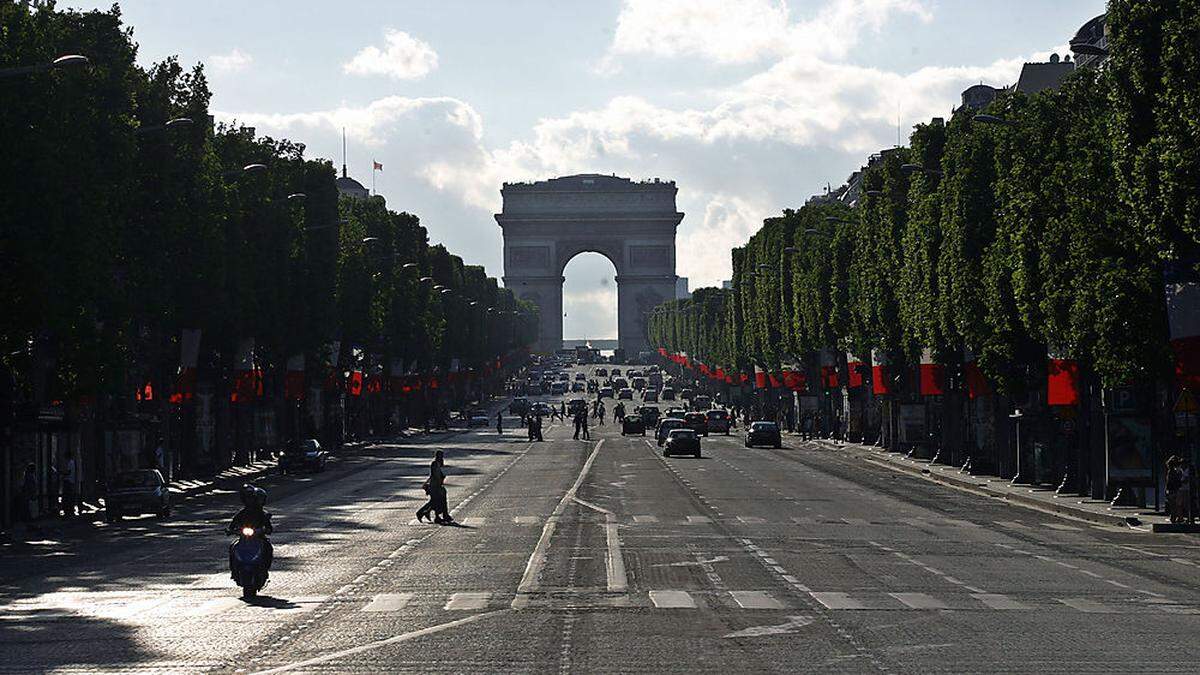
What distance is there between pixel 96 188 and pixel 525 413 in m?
110

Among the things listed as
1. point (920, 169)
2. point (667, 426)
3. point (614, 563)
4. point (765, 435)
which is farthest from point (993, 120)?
point (765, 435)

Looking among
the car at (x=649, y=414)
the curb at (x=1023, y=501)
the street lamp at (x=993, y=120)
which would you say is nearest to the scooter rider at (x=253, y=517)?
the curb at (x=1023, y=501)

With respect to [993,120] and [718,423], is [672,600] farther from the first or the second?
[718,423]

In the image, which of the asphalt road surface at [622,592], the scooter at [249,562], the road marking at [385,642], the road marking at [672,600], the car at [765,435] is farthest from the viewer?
the car at [765,435]

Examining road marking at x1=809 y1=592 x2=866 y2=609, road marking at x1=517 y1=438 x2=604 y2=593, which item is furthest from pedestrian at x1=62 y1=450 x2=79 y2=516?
road marking at x1=809 y1=592 x2=866 y2=609

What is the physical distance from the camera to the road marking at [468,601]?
26.7m

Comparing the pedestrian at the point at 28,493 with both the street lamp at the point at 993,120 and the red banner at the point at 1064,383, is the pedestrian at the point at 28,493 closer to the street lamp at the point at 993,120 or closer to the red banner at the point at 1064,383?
the street lamp at the point at 993,120

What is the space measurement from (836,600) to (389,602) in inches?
241

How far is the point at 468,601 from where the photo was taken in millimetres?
27625

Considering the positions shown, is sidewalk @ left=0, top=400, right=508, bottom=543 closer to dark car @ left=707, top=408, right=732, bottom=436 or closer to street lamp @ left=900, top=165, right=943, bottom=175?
dark car @ left=707, top=408, right=732, bottom=436

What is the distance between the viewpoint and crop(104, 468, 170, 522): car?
2199 inches

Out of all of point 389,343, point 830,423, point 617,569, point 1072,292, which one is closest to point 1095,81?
point 1072,292

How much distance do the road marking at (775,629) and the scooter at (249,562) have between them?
816cm

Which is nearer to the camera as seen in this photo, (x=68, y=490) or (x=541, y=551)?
(x=541, y=551)
